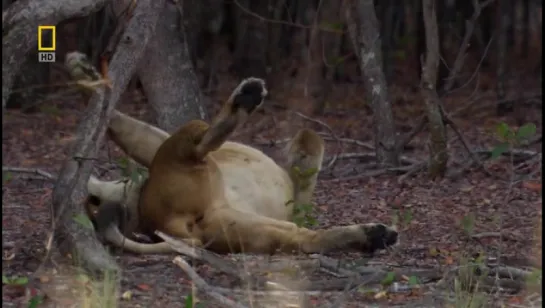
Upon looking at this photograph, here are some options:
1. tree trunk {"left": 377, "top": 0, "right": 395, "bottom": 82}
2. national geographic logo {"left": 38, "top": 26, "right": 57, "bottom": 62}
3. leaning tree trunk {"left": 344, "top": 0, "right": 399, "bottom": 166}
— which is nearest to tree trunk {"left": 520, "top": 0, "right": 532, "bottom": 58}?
tree trunk {"left": 377, "top": 0, "right": 395, "bottom": 82}

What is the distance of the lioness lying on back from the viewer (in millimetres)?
4723

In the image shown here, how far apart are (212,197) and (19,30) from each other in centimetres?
161

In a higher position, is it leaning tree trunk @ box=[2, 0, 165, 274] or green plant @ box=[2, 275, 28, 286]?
leaning tree trunk @ box=[2, 0, 165, 274]

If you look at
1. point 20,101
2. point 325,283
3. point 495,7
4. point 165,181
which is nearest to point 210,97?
point 20,101

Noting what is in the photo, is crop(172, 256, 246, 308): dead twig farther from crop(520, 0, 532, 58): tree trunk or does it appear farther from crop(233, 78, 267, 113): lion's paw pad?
crop(520, 0, 532, 58): tree trunk

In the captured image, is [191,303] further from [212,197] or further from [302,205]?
[302,205]

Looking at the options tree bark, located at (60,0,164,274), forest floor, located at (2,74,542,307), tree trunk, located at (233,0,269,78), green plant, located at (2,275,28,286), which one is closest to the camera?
green plant, located at (2,275,28,286)

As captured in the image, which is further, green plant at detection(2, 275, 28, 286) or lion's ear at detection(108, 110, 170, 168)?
lion's ear at detection(108, 110, 170, 168)

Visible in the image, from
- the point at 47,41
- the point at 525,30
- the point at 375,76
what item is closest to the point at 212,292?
the point at 47,41

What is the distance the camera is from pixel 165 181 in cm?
507

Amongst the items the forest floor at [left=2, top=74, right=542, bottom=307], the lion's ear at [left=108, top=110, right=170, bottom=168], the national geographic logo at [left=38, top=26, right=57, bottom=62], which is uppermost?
the national geographic logo at [left=38, top=26, right=57, bottom=62]

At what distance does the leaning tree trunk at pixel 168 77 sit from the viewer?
21.4 ft

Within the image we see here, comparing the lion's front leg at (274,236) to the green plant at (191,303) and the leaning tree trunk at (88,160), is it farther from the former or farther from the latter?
the green plant at (191,303)

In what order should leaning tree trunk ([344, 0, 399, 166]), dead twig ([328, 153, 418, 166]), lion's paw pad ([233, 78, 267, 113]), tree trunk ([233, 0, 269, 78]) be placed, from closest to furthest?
lion's paw pad ([233, 78, 267, 113]), leaning tree trunk ([344, 0, 399, 166]), dead twig ([328, 153, 418, 166]), tree trunk ([233, 0, 269, 78])
